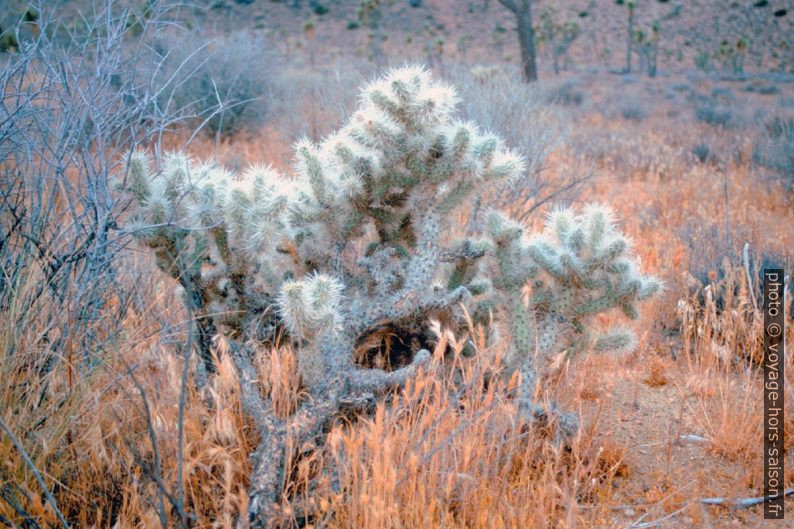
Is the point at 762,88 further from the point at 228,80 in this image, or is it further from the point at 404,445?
the point at 404,445

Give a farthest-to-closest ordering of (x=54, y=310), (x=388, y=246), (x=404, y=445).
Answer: (x=388, y=246) → (x=54, y=310) → (x=404, y=445)

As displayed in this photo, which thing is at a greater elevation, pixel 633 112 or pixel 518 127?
pixel 518 127

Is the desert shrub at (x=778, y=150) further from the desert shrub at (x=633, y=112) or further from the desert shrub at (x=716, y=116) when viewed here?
the desert shrub at (x=633, y=112)

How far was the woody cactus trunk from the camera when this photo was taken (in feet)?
10.9

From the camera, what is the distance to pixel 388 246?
3.62 m

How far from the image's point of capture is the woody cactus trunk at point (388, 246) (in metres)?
3.32

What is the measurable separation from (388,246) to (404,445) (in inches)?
57.4

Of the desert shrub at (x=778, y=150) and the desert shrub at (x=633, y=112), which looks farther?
the desert shrub at (x=633, y=112)

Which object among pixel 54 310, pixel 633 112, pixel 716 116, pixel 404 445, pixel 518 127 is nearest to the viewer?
pixel 404 445

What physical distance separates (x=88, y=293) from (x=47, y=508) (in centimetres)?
90

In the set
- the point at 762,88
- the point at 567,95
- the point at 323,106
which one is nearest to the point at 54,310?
the point at 323,106

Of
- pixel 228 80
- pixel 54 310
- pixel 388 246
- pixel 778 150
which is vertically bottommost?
pixel 778 150

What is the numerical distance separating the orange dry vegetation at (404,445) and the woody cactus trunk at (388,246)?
0.26 meters

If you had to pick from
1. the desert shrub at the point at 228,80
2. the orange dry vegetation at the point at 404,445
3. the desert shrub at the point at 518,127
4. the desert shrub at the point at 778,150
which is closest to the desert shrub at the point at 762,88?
the desert shrub at the point at 778,150
